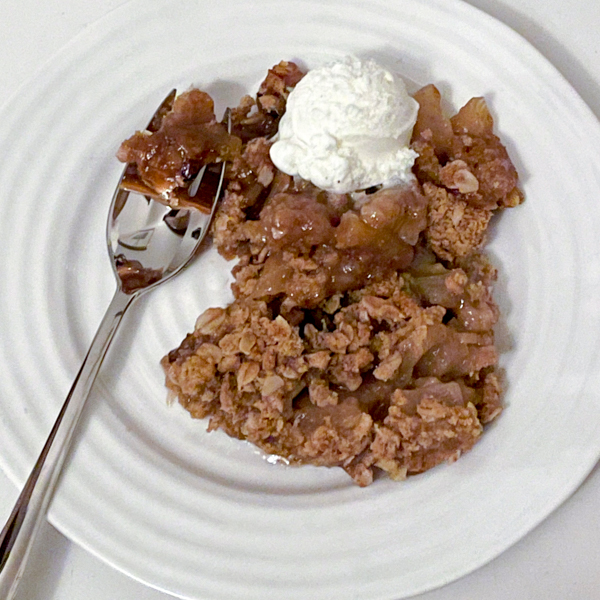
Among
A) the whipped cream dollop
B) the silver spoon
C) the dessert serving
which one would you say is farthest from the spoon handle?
the whipped cream dollop

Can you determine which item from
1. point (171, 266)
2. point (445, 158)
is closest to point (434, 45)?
point (445, 158)

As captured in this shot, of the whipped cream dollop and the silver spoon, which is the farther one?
the silver spoon

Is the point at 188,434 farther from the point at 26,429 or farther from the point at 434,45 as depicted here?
the point at 434,45

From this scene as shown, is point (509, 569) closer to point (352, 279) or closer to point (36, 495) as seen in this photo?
point (352, 279)

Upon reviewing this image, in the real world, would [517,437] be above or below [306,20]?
below

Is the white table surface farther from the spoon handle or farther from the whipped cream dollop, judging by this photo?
the whipped cream dollop

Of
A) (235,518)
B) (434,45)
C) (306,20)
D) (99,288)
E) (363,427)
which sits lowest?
(235,518)
